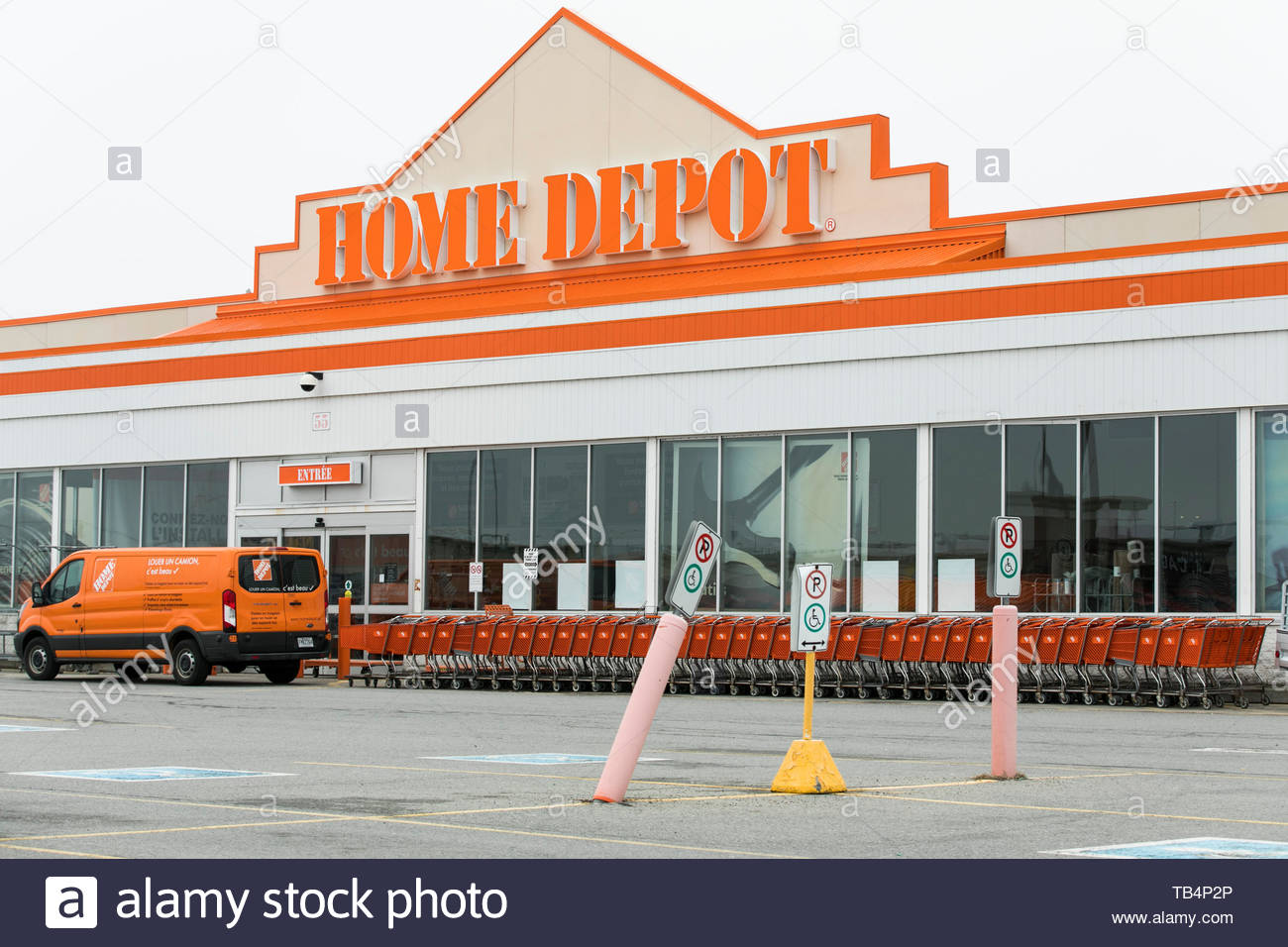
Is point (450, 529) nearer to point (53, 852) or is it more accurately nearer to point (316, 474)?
point (316, 474)

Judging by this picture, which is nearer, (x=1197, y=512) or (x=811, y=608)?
(x=811, y=608)

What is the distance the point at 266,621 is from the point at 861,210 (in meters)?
14.1

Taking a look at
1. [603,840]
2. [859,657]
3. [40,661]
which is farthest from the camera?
[40,661]

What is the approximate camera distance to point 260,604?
28547 mm

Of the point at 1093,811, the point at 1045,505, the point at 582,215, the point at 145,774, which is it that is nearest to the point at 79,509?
the point at 582,215

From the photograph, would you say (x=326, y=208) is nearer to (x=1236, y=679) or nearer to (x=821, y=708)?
(x=821, y=708)

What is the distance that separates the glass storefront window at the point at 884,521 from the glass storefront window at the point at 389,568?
9683mm

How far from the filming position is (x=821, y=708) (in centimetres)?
2348

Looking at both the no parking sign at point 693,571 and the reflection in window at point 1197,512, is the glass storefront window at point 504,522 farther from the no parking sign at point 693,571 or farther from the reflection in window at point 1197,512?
the no parking sign at point 693,571

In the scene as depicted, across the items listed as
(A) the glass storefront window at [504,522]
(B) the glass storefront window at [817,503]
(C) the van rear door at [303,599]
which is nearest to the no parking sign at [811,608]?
(B) the glass storefront window at [817,503]

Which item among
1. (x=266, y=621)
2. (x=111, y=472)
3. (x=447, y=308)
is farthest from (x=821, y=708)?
(x=111, y=472)

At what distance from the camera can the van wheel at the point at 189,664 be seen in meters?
28.5

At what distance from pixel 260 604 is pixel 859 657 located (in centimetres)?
992

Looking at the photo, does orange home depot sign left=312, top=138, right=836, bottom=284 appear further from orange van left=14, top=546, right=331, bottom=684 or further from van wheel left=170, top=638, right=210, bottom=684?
van wheel left=170, top=638, right=210, bottom=684
